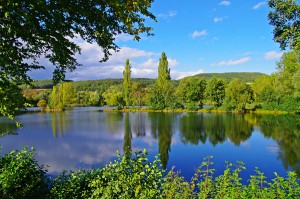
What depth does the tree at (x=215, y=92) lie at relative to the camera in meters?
61.1

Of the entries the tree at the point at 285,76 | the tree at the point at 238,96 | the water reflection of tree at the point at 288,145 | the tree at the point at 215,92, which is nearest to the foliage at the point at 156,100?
the tree at the point at 215,92

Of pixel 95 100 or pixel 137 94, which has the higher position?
pixel 137 94

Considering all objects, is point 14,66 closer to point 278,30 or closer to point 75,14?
point 75,14

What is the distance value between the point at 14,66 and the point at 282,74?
47.7 metres

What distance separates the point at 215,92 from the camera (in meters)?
61.0

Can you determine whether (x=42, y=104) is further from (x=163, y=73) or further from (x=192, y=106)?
(x=192, y=106)

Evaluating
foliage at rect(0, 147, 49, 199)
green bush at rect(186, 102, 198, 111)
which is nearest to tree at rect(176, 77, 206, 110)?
green bush at rect(186, 102, 198, 111)

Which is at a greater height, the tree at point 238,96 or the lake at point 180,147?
the tree at point 238,96

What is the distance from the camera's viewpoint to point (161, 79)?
66.5 metres

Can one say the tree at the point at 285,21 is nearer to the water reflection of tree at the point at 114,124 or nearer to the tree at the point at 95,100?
the water reflection of tree at the point at 114,124

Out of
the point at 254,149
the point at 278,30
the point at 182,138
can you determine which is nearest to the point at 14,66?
the point at 278,30

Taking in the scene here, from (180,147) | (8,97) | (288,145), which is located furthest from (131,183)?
(288,145)

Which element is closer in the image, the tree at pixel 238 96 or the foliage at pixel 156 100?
the tree at pixel 238 96

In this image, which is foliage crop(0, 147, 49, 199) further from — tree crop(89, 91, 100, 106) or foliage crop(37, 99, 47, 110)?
tree crop(89, 91, 100, 106)
